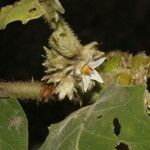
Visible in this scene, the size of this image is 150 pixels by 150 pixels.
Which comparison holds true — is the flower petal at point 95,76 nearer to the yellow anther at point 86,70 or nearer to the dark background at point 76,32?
the yellow anther at point 86,70

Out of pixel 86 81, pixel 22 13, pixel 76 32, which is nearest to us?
pixel 86 81

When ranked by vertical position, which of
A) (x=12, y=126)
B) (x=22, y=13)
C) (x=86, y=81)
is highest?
(x=22, y=13)

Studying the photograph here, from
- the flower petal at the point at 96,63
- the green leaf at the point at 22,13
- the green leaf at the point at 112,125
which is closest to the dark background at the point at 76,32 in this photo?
the green leaf at the point at 22,13

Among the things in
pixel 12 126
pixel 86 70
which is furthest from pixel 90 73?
pixel 12 126

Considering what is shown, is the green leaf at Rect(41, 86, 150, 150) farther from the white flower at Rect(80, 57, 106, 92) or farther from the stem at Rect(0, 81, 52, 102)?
the stem at Rect(0, 81, 52, 102)

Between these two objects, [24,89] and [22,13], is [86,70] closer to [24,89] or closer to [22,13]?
[24,89]

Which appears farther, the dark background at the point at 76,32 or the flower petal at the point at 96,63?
the dark background at the point at 76,32
